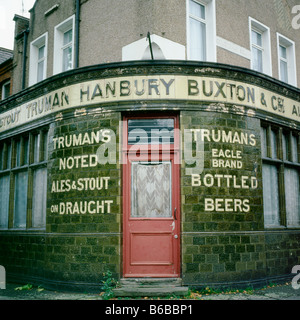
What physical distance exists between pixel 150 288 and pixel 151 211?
58.6 inches

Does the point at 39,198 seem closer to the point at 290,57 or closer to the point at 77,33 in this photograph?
the point at 77,33

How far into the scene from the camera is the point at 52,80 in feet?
28.1

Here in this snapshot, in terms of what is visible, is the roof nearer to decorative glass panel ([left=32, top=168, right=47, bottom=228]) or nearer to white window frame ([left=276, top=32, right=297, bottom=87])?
Result: decorative glass panel ([left=32, top=168, right=47, bottom=228])

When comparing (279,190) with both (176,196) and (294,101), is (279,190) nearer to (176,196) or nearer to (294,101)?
(294,101)

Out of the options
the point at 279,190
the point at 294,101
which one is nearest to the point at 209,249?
the point at 279,190

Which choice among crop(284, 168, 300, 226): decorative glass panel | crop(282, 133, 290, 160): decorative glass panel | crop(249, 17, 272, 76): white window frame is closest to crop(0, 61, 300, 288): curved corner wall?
crop(284, 168, 300, 226): decorative glass panel

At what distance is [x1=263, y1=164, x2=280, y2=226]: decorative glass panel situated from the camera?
28.2 feet

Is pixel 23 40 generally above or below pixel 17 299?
above

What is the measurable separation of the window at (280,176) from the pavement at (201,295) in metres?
1.58

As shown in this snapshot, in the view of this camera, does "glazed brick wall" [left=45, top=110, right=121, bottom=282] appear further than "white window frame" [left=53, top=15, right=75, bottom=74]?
No

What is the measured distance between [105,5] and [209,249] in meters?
6.74

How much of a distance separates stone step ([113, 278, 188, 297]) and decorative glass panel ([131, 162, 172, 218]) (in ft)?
4.06

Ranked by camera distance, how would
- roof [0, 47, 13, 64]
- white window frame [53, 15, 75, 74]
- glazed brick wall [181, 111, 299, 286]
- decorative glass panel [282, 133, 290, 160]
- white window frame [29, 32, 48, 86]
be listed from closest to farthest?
glazed brick wall [181, 111, 299, 286] → decorative glass panel [282, 133, 290, 160] → white window frame [53, 15, 75, 74] → white window frame [29, 32, 48, 86] → roof [0, 47, 13, 64]

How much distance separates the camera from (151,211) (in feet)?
24.4
